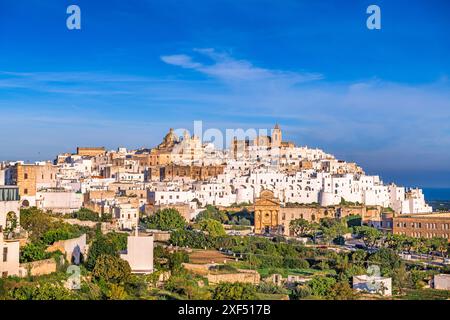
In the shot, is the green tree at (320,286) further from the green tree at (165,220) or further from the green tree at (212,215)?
the green tree at (212,215)

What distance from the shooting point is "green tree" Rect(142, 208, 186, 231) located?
2352 cm

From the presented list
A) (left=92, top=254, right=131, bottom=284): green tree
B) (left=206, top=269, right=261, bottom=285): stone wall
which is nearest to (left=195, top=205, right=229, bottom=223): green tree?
(left=206, top=269, right=261, bottom=285): stone wall

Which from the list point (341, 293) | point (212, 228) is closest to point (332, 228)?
point (212, 228)

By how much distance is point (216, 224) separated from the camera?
75.8ft

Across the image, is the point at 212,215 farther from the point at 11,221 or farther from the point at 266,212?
the point at 11,221

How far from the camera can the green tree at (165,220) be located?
23516 millimetres

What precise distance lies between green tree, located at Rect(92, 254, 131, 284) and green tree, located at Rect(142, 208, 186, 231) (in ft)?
33.1

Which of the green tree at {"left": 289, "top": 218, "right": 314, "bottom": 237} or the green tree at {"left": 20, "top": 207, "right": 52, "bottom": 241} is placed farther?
the green tree at {"left": 289, "top": 218, "right": 314, "bottom": 237}

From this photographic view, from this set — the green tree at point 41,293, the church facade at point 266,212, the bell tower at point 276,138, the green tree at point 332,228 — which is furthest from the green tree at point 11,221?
the bell tower at point 276,138

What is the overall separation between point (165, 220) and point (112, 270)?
1121 centimetres

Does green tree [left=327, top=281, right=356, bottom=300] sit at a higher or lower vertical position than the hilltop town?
lower

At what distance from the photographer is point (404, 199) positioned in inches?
1260

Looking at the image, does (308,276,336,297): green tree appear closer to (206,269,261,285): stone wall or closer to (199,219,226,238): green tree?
(206,269,261,285): stone wall

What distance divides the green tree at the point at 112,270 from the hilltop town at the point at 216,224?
0.08 feet
